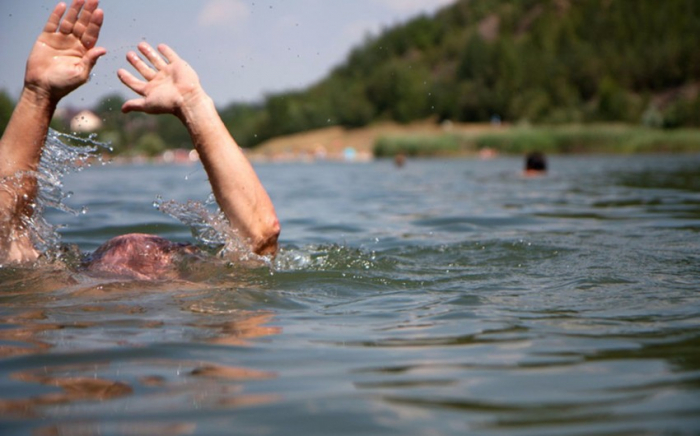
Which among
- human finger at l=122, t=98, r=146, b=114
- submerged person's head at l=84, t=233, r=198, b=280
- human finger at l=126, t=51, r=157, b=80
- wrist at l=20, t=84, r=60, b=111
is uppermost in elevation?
human finger at l=126, t=51, r=157, b=80

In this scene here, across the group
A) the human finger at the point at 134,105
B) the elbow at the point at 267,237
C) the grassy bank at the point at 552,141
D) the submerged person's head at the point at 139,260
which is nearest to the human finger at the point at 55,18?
the human finger at the point at 134,105

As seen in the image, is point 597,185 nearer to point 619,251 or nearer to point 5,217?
point 619,251

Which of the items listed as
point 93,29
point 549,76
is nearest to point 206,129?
point 93,29

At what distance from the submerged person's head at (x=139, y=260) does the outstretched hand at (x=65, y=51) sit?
2.44 ft

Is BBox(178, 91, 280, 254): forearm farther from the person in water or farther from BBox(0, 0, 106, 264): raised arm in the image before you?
BBox(0, 0, 106, 264): raised arm

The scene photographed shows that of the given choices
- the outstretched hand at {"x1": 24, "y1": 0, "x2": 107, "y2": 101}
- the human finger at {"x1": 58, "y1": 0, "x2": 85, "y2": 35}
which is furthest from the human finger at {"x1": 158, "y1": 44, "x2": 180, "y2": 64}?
the human finger at {"x1": 58, "y1": 0, "x2": 85, "y2": 35}

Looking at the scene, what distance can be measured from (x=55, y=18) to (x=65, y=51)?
0.17 m

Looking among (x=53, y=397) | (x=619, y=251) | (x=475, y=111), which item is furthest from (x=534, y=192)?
(x=475, y=111)

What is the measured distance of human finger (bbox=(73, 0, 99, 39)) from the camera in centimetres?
385

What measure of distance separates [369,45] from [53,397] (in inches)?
3133

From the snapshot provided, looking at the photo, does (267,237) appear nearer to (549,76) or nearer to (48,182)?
(48,182)

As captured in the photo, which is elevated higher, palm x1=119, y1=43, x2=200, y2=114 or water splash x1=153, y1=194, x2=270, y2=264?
palm x1=119, y1=43, x2=200, y2=114

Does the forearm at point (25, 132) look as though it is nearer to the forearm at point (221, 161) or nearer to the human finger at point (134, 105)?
the human finger at point (134, 105)

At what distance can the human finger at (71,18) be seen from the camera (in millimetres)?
3828
